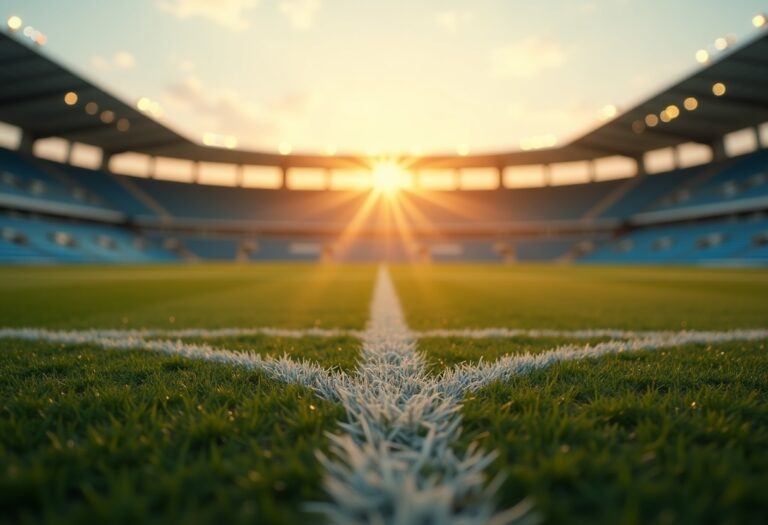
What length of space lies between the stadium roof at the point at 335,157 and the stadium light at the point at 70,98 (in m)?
0.24

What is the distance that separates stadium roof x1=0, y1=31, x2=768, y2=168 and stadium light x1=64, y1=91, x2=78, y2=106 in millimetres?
237

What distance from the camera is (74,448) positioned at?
3.12ft

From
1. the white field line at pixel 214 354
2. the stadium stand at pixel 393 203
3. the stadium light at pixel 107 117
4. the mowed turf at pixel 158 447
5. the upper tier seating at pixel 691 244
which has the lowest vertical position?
the white field line at pixel 214 354

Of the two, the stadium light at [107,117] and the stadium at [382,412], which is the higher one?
the stadium light at [107,117]

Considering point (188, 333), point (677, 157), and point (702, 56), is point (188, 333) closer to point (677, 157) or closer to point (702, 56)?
point (702, 56)

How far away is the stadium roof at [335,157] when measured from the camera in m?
19.9

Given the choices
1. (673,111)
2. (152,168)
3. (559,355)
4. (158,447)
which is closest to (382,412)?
(158,447)

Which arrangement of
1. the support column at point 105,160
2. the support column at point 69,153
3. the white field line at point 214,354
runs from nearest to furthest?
the white field line at point 214,354 → the support column at point 69,153 → the support column at point 105,160

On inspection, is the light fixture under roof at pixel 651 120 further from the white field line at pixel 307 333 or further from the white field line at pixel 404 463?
the white field line at pixel 404 463

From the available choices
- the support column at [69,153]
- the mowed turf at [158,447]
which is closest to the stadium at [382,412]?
the mowed turf at [158,447]

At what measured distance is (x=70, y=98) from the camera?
77.7 feet

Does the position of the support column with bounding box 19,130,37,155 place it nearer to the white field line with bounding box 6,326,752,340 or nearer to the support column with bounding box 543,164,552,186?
the white field line with bounding box 6,326,752,340

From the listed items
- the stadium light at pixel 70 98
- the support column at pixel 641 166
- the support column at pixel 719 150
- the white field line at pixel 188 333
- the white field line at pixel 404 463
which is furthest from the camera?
the support column at pixel 641 166

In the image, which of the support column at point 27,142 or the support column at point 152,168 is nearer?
the support column at point 27,142
